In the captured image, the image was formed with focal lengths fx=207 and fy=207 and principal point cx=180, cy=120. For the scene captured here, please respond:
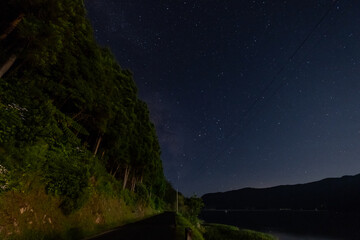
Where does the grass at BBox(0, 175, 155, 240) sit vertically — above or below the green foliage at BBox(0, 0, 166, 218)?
below

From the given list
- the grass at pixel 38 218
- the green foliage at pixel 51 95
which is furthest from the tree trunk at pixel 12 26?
the grass at pixel 38 218

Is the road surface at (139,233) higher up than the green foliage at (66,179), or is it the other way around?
the green foliage at (66,179)

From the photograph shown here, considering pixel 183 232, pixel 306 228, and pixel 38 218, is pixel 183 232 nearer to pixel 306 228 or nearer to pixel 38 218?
pixel 38 218

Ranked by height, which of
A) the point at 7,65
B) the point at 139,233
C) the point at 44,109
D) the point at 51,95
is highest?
the point at 51,95

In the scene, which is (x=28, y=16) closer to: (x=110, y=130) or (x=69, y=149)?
(x=69, y=149)

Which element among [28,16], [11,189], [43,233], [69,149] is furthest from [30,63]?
[43,233]

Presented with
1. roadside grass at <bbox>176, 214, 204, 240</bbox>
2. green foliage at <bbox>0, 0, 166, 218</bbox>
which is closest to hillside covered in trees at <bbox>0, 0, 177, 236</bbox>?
green foliage at <bbox>0, 0, 166, 218</bbox>

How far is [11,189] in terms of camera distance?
6477 mm

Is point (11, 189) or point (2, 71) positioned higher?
point (2, 71)

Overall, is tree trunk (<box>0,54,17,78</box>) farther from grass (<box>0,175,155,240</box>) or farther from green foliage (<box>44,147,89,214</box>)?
grass (<box>0,175,155,240</box>)

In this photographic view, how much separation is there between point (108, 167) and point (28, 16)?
2017cm

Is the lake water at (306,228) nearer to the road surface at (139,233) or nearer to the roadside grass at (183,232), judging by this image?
the roadside grass at (183,232)

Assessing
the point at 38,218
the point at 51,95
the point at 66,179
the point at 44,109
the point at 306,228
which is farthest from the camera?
the point at 306,228

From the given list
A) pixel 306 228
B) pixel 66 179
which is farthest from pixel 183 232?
pixel 306 228
